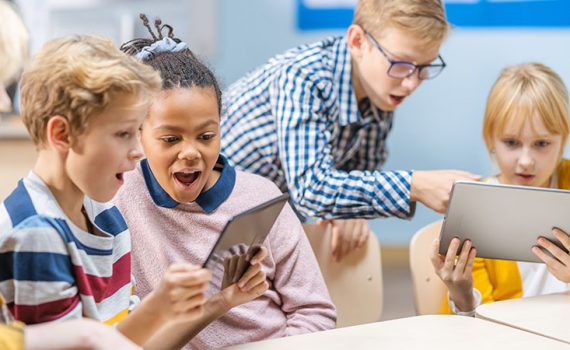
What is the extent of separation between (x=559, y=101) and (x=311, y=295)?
0.89 m

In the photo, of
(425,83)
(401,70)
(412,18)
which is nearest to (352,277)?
(401,70)

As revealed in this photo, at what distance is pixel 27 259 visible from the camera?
110 centimetres

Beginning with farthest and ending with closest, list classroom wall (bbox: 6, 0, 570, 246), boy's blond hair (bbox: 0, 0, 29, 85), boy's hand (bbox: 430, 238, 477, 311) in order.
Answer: classroom wall (bbox: 6, 0, 570, 246) < boy's hand (bbox: 430, 238, 477, 311) < boy's blond hair (bbox: 0, 0, 29, 85)

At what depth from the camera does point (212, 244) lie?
1569 mm

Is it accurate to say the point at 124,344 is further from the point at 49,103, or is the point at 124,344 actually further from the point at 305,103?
the point at 305,103

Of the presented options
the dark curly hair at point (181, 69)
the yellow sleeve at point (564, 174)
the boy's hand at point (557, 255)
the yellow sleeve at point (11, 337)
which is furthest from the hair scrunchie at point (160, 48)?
the yellow sleeve at point (564, 174)

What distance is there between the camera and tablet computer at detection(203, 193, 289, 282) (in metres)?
1.17

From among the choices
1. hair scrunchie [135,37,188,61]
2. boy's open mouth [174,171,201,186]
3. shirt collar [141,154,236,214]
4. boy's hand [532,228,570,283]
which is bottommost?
boy's hand [532,228,570,283]

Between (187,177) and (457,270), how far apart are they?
2.06 ft

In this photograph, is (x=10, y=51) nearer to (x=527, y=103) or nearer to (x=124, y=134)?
(x=124, y=134)

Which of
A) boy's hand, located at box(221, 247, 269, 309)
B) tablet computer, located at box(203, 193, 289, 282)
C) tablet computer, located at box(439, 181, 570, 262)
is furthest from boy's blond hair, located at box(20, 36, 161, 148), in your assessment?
tablet computer, located at box(439, 181, 570, 262)

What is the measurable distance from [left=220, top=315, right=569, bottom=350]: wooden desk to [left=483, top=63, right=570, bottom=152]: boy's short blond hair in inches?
28.8

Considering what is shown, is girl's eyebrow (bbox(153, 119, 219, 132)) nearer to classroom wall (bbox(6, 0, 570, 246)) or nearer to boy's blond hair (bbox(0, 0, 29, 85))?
boy's blond hair (bbox(0, 0, 29, 85))

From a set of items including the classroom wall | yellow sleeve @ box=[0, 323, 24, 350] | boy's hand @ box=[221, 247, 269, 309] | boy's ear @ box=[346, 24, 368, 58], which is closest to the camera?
yellow sleeve @ box=[0, 323, 24, 350]
